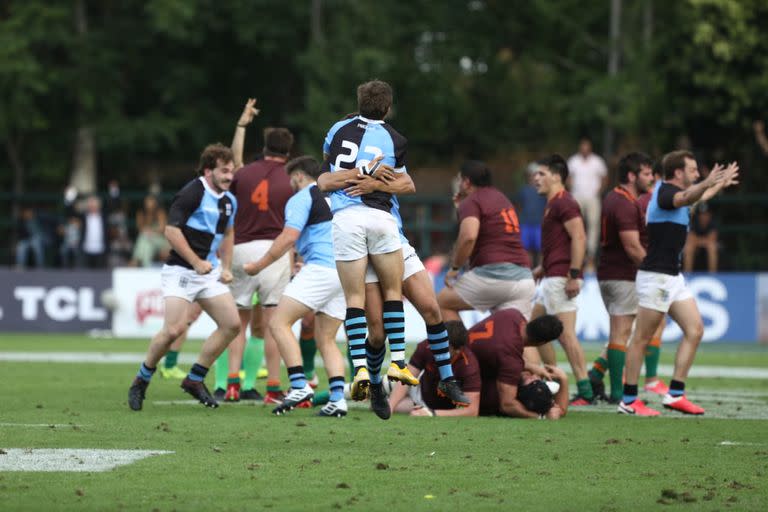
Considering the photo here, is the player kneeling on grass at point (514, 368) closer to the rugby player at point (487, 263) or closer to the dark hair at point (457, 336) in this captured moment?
the dark hair at point (457, 336)

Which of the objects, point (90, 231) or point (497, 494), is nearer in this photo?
point (497, 494)

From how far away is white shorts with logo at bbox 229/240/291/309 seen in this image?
1379 centimetres

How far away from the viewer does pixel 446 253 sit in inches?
1123

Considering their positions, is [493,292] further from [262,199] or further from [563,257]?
[262,199]

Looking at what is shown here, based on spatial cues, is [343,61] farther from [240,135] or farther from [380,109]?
[380,109]

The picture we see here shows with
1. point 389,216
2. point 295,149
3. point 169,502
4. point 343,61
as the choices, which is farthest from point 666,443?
point 295,149

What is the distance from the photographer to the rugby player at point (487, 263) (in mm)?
13570

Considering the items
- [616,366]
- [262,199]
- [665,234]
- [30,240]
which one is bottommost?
[616,366]

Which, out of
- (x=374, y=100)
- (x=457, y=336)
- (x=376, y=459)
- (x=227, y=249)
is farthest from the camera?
(x=227, y=249)

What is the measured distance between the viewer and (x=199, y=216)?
12531mm

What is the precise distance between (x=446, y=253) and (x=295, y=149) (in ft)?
43.5

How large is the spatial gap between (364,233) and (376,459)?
5.92ft

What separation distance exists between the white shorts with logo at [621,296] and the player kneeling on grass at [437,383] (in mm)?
2503

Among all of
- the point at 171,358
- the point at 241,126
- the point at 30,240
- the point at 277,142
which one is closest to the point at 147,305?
the point at 30,240
